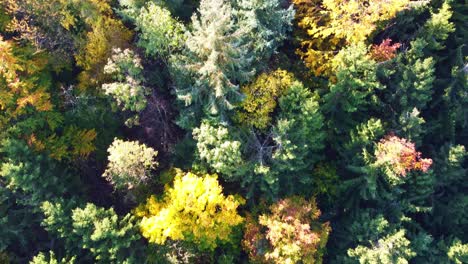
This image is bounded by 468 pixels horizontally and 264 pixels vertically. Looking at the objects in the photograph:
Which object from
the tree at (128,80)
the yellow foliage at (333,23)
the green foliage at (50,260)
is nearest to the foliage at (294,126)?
the yellow foliage at (333,23)

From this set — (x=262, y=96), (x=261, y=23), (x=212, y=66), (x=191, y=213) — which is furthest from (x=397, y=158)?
(x=191, y=213)

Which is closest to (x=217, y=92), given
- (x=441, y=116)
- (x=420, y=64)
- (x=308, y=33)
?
(x=308, y=33)

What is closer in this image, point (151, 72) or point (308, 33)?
point (151, 72)

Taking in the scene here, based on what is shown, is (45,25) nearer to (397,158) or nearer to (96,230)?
(96,230)

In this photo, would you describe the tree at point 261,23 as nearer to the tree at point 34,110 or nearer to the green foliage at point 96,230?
the tree at point 34,110

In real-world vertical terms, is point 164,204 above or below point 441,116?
Answer: below

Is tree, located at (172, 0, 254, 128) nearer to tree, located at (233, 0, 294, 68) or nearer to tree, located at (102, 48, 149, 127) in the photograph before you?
tree, located at (233, 0, 294, 68)

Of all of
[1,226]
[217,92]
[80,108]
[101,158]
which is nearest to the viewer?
[217,92]

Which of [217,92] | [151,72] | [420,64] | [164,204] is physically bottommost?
[164,204]

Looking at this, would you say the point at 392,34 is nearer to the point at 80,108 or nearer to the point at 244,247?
the point at 244,247
